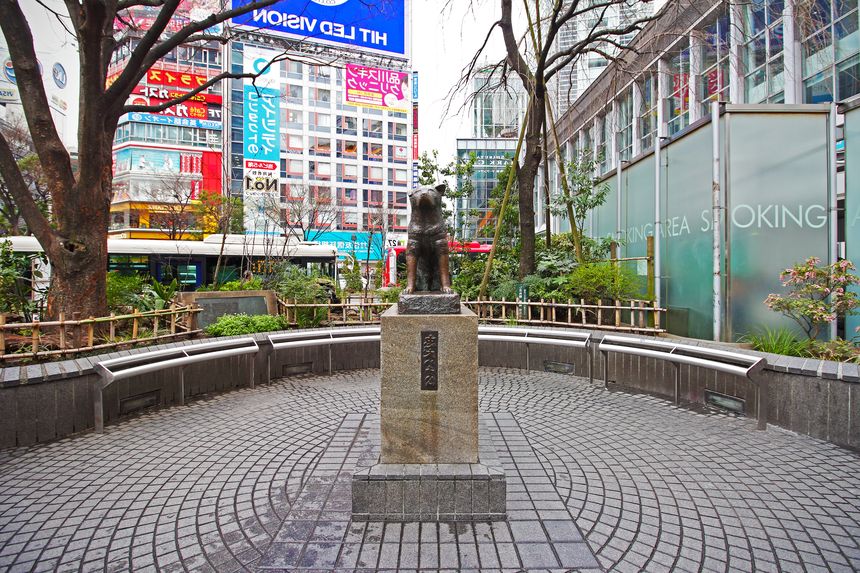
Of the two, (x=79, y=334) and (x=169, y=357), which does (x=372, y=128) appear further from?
(x=169, y=357)

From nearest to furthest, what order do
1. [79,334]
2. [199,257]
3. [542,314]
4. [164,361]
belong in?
[164,361] < [79,334] < [542,314] < [199,257]

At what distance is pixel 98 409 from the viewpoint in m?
5.03

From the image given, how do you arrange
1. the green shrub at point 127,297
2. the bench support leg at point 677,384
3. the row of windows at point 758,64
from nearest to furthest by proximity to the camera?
the bench support leg at point 677,384
the green shrub at point 127,297
the row of windows at point 758,64

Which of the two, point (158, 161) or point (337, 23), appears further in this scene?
point (337, 23)

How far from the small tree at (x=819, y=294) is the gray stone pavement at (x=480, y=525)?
7.91 feet

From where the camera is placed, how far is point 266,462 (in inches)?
165

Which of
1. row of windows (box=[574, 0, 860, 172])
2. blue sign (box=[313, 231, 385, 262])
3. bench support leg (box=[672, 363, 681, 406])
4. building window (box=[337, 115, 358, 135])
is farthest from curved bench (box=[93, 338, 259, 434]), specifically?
building window (box=[337, 115, 358, 135])

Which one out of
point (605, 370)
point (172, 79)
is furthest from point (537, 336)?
point (172, 79)

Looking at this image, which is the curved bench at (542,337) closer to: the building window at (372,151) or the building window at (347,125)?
the building window at (372,151)

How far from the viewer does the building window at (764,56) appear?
496 inches

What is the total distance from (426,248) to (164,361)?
3.81 metres

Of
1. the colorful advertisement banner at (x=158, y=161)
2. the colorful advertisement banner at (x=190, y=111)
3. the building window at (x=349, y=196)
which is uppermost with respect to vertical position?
the colorful advertisement banner at (x=190, y=111)

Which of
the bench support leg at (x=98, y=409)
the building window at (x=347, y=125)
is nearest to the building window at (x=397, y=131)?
the building window at (x=347, y=125)

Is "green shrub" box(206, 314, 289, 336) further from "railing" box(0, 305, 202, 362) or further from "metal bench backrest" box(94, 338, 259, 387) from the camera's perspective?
"metal bench backrest" box(94, 338, 259, 387)
